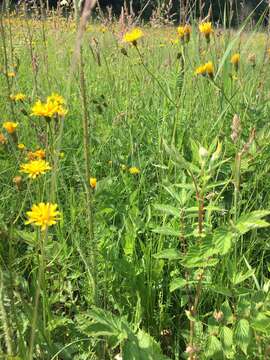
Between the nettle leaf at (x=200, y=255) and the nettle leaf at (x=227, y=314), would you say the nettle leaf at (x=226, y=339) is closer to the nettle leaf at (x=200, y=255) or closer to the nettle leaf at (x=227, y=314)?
the nettle leaf at (x=227, y=314)

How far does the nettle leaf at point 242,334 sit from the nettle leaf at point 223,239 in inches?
5.6

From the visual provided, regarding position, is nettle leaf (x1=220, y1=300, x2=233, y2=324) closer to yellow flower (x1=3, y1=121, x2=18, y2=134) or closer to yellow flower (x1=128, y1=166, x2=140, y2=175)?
yellow flower (x1=128, y1=166, x2=140, y2=175)

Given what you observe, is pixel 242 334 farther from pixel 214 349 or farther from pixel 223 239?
pixel 223 239

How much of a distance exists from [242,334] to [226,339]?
4 centimetres

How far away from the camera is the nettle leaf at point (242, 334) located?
2.57ft

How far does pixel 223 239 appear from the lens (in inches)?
30.4

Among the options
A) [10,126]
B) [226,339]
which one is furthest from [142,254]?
[10,126]

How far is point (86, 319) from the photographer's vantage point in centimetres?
92

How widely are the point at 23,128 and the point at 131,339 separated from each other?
1.20 meters

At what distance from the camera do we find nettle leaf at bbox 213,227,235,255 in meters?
0.76

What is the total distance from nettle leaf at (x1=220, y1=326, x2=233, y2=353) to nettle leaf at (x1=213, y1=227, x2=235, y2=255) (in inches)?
6.3

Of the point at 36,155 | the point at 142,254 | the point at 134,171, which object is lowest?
the point at 142,254

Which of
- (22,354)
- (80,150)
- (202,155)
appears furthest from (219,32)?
(22,354)

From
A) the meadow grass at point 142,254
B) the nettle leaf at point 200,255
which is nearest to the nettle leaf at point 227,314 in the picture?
the meadow grass at point 142,254
